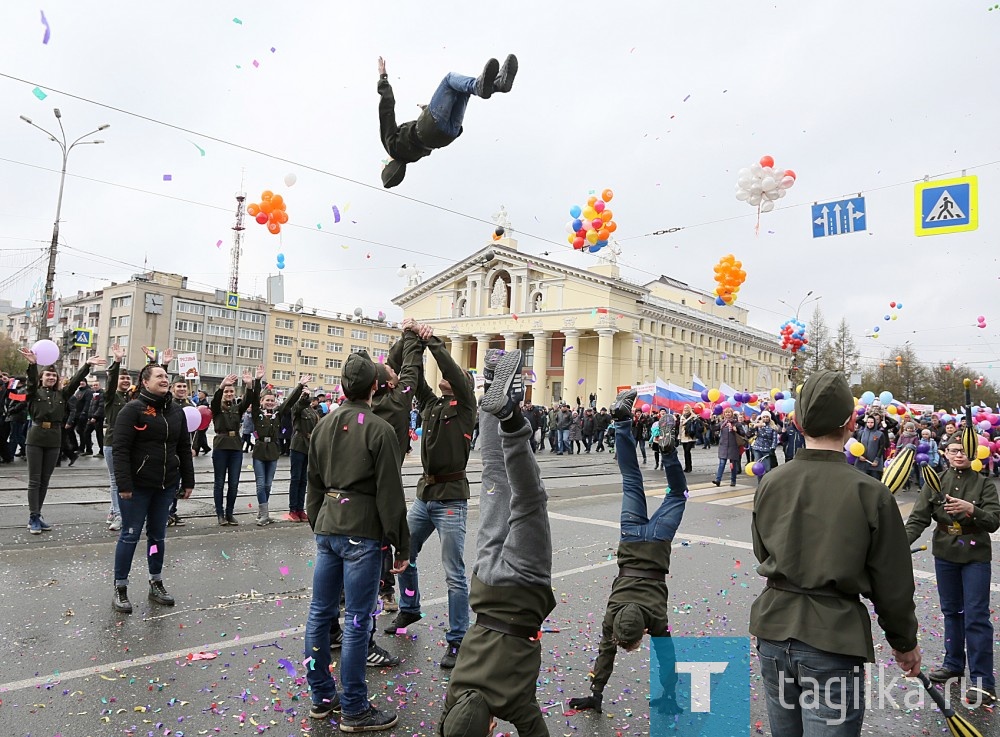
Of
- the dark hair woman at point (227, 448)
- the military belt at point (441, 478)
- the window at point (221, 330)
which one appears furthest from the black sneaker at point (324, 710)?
the window at point (221, 330)

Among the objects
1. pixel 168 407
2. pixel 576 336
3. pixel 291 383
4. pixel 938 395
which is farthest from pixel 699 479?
pixel 291 383

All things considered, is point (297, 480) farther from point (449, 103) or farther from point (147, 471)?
point (449, 103)

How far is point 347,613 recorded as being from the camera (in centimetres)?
381

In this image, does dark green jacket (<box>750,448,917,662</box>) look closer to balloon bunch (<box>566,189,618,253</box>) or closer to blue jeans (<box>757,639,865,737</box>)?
blue jeans (<box>757,639,865,737</box>)

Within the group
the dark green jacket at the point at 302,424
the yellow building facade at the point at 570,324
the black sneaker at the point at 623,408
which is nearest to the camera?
the black sneaker at the point at 623,408

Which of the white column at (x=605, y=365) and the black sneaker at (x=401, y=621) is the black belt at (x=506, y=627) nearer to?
the black sneaker at (x=401, y=621)

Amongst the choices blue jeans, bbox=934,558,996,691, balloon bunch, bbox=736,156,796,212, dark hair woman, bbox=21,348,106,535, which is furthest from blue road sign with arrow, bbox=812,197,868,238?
→ dark hair woman, bbox=21,348,106,535

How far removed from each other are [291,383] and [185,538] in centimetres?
7953

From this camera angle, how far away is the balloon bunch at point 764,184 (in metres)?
10.9

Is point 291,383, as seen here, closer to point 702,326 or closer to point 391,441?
point 702,326

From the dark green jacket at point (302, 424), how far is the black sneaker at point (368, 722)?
6272 mm

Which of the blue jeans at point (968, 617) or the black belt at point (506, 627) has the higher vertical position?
the black belt at point (506, 627)

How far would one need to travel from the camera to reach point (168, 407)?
6156 mm

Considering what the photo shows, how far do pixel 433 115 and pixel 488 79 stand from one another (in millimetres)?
583
